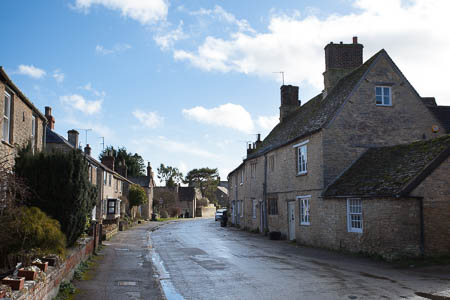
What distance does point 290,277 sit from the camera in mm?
12336

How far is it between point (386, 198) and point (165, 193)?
60.5 m

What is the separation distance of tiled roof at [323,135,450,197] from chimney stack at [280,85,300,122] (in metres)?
15.7

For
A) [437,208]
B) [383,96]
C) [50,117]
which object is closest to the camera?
[437,208]

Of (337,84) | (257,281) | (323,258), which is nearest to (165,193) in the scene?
(337,84)

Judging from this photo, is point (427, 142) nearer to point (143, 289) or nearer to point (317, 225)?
point (317, 225)

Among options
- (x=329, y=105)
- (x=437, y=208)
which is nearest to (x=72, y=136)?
(x=329, y=105)

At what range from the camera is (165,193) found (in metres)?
74.3

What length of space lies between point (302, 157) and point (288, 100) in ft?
45.6

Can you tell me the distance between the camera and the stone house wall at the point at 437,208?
15.8 metres

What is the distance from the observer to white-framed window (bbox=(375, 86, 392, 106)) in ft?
73.2

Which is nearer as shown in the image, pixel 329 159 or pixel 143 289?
pixel 143 289

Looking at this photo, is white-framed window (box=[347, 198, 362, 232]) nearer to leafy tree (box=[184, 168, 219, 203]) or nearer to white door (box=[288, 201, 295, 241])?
white door (box=[288, 201, 295, 241])

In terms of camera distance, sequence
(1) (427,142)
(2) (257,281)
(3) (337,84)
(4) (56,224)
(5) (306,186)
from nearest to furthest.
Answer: (4) (56,224), (2) (257,281), (1) (427,142), (5) (306,186), (3) (337,84)

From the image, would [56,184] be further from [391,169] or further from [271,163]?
[271,163]
